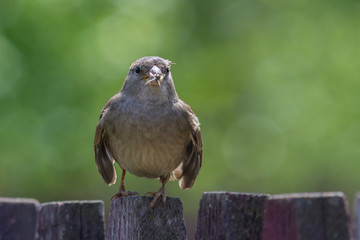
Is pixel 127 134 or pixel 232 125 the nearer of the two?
pixel 127 134

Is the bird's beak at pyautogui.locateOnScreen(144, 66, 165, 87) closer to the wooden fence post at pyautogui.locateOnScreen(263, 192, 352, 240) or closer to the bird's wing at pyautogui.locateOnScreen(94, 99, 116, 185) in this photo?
the bird's wing at pyautogui.locateOnScreen(94, 99, 116, 185)

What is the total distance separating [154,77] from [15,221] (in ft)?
5.93

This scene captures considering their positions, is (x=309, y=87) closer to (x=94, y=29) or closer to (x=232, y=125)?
(x=232, y=125)

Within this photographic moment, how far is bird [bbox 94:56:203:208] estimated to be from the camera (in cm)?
479

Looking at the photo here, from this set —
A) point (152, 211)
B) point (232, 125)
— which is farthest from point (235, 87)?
point (152, 211)

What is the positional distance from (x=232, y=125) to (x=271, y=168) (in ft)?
3.30

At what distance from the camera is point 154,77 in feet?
15.9

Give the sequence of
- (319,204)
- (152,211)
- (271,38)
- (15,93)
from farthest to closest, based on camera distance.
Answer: (271,38), (15,93), (152,211), (319,204)

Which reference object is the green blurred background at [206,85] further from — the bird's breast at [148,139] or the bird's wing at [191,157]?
the bird's breast at [148,139]

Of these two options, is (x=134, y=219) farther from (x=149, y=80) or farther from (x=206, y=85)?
(x=206, y=85)

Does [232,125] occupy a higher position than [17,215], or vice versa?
[232,125]

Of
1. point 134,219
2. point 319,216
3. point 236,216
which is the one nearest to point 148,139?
point 134,219

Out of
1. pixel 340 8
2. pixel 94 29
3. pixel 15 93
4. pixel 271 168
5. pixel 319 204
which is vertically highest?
pixel 340 8

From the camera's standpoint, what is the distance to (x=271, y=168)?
1101 centimetres
